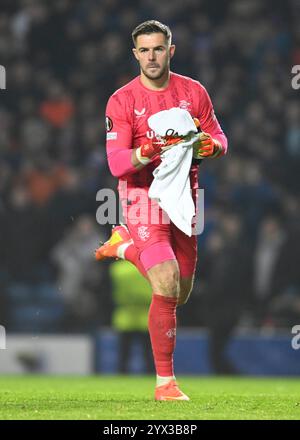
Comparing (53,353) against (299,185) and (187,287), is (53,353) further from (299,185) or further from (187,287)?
(187,287)

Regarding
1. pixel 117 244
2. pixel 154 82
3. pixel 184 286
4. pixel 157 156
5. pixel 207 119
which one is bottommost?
pixel 184 286

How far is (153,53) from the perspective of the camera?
8219 mm

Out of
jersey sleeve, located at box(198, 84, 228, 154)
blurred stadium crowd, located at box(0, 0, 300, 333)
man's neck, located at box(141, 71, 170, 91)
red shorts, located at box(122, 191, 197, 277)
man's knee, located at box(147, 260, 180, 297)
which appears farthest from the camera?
blurred stadium crowd, located at box(0, 0, 300, 333)

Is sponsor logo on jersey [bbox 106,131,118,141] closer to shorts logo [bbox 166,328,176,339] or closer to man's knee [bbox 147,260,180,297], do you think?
man's knee [bbox 147,260,180,297]

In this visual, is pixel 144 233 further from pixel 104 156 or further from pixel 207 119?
pixel 104 156

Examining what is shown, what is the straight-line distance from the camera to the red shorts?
8.13 metres

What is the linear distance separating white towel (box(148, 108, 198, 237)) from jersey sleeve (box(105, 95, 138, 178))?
6.8 inches

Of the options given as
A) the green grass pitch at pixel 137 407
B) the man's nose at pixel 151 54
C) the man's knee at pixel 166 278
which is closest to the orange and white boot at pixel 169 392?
the green grass pitch at pixel 137 407

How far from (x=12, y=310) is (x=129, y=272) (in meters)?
1.74

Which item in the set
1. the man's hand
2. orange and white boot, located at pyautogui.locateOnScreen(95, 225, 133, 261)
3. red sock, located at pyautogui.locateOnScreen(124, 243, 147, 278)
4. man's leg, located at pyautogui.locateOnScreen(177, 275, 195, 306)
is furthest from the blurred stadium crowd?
the man's hand

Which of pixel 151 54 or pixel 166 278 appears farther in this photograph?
pixel 151 54

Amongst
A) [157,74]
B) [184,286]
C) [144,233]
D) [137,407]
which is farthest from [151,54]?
[137,407]

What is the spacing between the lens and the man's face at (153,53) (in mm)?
8195

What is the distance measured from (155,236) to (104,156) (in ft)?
30.6
